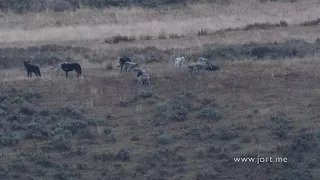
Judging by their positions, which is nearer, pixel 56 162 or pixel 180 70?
pixel 56 162

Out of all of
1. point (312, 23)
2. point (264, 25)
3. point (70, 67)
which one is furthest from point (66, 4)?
point (70, 67)

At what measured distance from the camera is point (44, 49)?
38.1 meters

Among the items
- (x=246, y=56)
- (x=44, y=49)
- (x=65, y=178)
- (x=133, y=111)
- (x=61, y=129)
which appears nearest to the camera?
(x=65, y=178)

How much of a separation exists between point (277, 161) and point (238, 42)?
674 inches

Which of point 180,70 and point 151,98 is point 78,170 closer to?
point 151,98

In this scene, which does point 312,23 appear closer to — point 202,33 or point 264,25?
point 264,25

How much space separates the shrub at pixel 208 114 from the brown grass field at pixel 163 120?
0.03 m

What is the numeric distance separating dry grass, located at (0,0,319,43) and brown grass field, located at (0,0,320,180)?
172 inches

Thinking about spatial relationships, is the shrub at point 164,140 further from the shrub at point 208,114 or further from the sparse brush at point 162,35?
the sparse brush at point 162,35

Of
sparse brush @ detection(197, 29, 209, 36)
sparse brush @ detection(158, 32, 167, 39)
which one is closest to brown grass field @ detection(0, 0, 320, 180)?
sparse brush @ detection(158, 32, 167, 39)

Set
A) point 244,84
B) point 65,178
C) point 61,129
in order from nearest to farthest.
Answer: point 65,178 < point 61,129 < point 244,84

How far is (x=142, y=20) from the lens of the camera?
46.3 metres

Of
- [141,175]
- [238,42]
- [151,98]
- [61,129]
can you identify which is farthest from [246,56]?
[141,175]

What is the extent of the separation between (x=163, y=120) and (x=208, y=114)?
1.27 m
